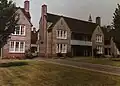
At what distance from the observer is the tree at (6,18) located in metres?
17.8

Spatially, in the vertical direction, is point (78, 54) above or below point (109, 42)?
below

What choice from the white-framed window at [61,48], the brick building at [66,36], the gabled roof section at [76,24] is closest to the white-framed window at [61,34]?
the brick building at [66,36]

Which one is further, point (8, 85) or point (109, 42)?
point (109, 42)

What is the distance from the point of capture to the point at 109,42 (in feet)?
182

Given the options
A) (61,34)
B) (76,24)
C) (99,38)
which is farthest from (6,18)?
(99,38)

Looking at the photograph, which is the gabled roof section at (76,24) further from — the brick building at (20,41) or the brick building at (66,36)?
the brick building at (20,41)

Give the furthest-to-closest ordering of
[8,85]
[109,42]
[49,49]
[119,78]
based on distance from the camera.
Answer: [109,42] < [49,49] < [119,78] < [8,85]

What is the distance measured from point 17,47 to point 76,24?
734 inches

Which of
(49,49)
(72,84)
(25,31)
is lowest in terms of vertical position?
(72,84)

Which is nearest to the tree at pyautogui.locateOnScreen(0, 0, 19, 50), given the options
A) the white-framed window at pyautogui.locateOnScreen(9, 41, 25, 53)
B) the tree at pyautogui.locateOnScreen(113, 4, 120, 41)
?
the white-framed window at pyautogui.locateOnScreen(9, 41, 25, 53)

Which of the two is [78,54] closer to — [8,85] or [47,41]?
[47,41]

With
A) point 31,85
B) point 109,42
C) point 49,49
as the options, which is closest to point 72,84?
point 31,85

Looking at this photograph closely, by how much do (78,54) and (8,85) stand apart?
3417cm

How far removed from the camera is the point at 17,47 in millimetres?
33188
